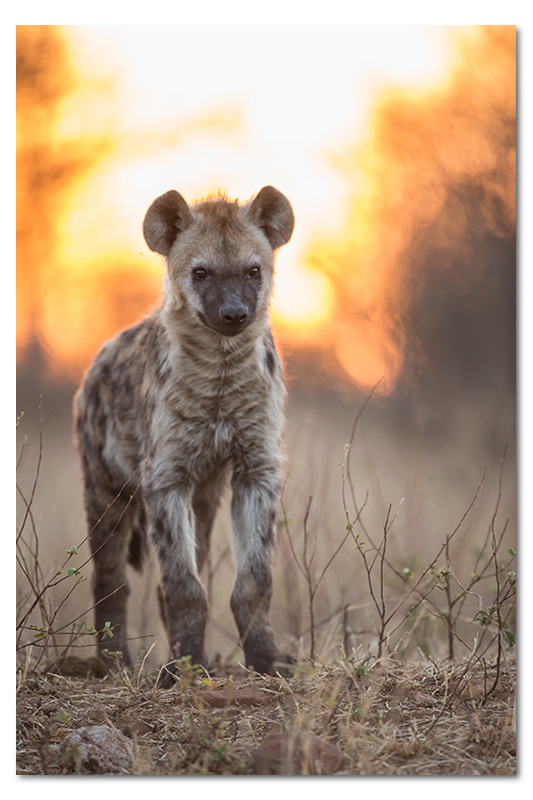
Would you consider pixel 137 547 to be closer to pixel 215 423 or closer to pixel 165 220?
pixel 215 423

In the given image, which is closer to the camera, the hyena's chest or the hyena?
Result: the hyena

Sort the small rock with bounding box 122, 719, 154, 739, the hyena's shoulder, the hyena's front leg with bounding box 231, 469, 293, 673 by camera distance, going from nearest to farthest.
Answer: the small rock with bounding box 122, 719, 154, 739, the hyena's front leg with bounding box 231, 469, 293, 673, the hyena's shoulder

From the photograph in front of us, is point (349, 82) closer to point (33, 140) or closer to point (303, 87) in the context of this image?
point (303, 87)

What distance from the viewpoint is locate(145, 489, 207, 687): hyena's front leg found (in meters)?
3.36

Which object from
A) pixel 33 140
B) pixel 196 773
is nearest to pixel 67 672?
pixel 196 773

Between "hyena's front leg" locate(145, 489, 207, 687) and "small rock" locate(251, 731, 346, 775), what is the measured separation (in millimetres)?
657

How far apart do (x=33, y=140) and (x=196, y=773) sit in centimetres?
238

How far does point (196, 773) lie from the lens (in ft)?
9.17

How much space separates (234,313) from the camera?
3.21 m

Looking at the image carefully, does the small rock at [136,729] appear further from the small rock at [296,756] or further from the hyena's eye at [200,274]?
the hyena's eye at [200,274]

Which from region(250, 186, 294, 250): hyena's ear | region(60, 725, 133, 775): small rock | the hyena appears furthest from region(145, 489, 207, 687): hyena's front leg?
region(250, 186, 294, 250): hyena's ear

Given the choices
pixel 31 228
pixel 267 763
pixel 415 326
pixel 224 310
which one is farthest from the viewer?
pixel 415 326

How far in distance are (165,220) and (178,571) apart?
4.28 feet

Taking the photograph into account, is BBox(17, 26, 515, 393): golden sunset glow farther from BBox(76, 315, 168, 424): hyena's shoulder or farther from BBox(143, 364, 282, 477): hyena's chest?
BBox(143, 364, 282, 477): hyena's chest
